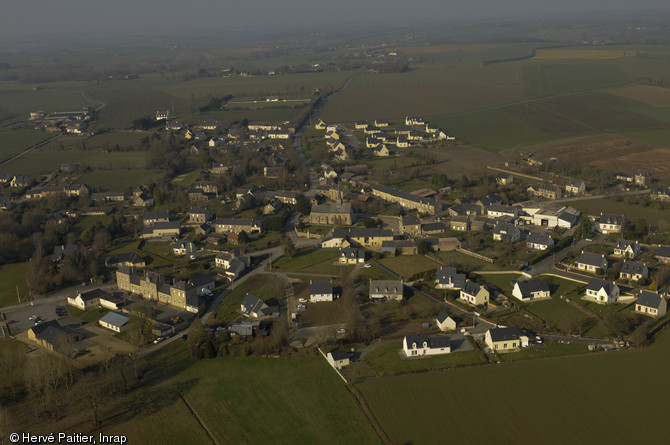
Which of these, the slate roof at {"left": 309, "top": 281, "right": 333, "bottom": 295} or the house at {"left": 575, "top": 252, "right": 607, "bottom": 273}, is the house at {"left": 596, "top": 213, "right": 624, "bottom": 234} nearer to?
the house at {"left": 575, "top": 252, "right": 607, "bottom": 273}

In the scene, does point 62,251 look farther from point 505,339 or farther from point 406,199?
point 505,339

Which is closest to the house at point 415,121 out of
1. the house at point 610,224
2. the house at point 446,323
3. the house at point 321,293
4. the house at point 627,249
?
the house at point 610,224

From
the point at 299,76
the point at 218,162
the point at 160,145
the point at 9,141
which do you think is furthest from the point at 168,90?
the point at 218,162

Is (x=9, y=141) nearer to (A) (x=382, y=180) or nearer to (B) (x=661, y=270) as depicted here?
(A) (x=382, y=180)

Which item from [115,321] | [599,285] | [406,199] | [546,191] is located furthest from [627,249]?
[115,321]

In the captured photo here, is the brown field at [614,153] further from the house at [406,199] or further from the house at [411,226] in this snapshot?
the house at [411,226]
